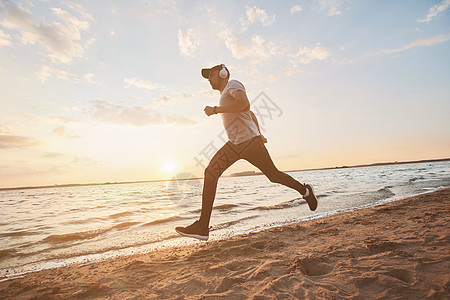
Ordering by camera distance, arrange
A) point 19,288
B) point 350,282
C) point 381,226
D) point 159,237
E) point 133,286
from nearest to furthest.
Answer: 1. point 350,282
2. point 133,286
3. point 19,288
4. point 381,226
5. point 159,237

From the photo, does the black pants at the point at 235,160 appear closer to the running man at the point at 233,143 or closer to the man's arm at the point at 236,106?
the running man at the point at 233,143

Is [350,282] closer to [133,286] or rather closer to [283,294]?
[283,294]

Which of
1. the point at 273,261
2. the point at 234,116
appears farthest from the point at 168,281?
the point at 234,116

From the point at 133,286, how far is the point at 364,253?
2.67m

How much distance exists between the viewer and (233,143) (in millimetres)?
3238

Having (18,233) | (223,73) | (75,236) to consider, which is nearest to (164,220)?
(75,236)

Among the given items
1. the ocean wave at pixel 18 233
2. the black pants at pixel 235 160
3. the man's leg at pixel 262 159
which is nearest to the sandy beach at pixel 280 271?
the black pants at pixel 235 160

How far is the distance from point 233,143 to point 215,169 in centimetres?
45

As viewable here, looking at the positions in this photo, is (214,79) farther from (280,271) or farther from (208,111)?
(280,271)

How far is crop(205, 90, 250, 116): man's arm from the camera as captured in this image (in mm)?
2952

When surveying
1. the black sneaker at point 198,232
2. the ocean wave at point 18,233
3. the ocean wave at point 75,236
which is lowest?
the ocean wave at point 75,236

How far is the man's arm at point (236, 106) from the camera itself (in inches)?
116

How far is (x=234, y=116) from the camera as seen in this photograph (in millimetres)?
3193

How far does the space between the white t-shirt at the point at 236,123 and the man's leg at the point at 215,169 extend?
0.56ft
